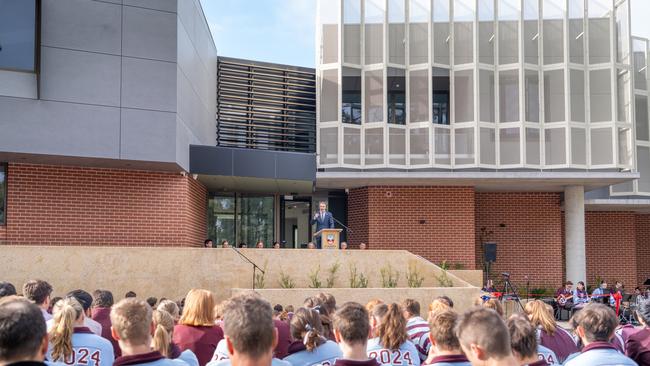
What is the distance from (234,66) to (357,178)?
5.97m

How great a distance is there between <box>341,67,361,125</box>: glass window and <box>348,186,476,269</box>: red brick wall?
256 cm

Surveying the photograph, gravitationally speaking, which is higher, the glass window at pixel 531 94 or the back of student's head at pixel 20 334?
the glass window at pixel 531 94

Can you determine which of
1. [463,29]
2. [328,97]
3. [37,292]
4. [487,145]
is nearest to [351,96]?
[328,97]

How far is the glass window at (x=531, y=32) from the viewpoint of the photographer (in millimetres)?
22344

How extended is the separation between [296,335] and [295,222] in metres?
19.5

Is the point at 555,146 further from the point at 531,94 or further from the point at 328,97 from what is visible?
the point at 328,97

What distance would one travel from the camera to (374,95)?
22125 mm

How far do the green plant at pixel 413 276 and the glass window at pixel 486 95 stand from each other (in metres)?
7.13

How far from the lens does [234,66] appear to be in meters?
23.2

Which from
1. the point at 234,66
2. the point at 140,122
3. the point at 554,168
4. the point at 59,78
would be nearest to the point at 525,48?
the point at 554,168

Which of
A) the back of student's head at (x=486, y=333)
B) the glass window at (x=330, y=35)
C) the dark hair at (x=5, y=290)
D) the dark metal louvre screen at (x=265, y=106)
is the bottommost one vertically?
the dark hair at (x=5, y=290)

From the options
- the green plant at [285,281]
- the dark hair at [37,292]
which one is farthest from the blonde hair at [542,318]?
the green plant at [285,281]

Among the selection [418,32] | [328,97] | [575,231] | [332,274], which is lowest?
[332,274]

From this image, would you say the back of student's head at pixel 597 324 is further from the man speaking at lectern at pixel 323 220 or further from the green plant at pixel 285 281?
the man speaking at lectern at pixel 323 220
